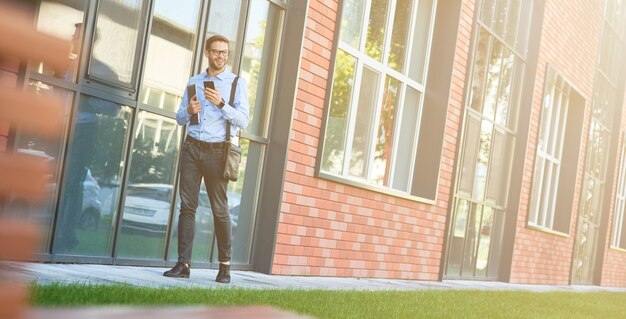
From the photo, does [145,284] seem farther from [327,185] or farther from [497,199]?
[497,199]

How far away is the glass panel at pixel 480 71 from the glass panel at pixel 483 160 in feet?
1.77

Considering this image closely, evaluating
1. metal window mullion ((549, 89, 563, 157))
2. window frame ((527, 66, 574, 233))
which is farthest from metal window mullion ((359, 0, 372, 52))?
metal window mullion ((549, 89, 563, 157))

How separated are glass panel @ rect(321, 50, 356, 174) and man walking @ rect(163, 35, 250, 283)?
3.22 m

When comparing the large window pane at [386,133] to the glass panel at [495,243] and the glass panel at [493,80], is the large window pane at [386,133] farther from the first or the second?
the glass panel at [495,243]

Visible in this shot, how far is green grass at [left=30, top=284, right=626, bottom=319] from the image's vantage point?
4895 mm

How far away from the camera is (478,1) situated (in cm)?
1402

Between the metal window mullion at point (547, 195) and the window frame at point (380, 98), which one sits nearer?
the window frame at point (380, 98)

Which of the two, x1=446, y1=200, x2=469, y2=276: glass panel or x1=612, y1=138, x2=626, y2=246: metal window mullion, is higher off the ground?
x1=612, y1=138, x2=626, y2=246: metal window mullion

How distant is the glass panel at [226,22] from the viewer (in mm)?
8688

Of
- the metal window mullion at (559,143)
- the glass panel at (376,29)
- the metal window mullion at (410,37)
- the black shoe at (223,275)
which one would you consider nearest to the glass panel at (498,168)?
the metal window mullion at (559,143)

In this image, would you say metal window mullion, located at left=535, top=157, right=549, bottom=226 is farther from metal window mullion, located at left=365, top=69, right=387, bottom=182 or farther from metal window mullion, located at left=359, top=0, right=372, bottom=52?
metal window mullion, located at left=359, top=0, right=372, bottom=52

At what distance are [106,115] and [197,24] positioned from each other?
4.74 feet

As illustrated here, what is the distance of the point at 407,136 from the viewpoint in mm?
13195

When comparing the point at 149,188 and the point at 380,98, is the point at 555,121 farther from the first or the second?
the point at 149,188
